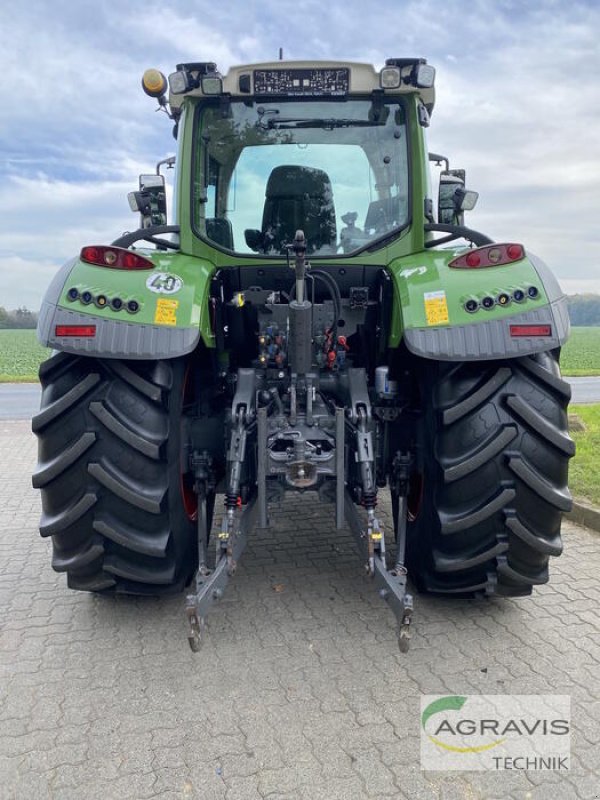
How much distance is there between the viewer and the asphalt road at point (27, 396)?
1137 centimetres

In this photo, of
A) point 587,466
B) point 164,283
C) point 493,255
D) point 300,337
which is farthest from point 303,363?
point 587,466

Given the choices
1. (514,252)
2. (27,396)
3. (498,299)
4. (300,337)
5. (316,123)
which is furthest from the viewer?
(27,396)

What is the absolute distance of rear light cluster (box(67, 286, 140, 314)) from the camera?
262cm

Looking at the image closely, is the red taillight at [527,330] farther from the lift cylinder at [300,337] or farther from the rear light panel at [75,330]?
the rear light panel at [75,330]

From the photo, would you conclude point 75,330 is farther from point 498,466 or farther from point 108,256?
point 498,466

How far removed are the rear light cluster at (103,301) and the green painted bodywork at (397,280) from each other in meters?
0.02

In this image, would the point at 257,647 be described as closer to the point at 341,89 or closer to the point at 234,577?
the point at 234,577

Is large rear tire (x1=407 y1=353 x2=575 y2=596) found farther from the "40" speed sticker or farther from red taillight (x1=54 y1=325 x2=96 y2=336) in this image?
red taillight (x1=54 y1=325 x2=96 y2=336)

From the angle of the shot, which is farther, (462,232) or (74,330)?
(462,232)

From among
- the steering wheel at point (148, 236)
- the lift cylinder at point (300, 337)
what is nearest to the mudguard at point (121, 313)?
the lift cylinder at point (300, 337)

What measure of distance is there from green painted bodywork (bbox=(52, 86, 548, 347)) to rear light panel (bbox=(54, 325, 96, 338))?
0.07 metres

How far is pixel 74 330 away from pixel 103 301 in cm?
18

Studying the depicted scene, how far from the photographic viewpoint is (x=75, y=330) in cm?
258

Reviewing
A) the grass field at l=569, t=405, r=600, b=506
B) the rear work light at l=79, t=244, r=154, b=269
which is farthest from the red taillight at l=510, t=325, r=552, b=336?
the grass field at l=569, t=405, r=600, b=506
